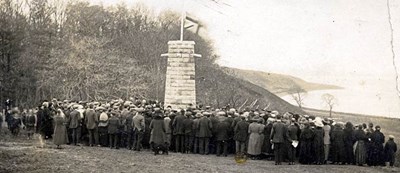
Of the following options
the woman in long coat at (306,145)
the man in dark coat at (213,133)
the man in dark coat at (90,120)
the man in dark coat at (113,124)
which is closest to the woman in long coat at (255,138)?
the woman in long coat at (306,145)

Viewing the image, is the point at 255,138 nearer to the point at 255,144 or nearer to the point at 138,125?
the point at 255,144

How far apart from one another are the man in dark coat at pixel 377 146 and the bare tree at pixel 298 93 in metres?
25.9

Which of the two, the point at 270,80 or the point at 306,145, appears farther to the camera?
the point at 270,80

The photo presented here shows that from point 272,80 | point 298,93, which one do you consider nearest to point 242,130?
point 298,93

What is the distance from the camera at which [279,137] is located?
1688 cm

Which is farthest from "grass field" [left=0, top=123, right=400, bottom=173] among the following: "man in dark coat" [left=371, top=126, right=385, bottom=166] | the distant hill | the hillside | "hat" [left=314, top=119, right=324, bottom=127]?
the hillside

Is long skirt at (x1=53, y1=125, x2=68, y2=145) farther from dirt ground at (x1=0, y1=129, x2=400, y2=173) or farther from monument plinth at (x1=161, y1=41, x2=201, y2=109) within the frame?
monument plinth at (x1=161, y1=41, x2=201, y2=109)

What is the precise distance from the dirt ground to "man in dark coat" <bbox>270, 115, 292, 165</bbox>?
0.33m

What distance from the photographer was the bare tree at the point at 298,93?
4479cm

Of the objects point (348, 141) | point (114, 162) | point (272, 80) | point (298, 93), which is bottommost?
point (114, 162)

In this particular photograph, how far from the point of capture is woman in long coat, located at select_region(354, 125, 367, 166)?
17938mm

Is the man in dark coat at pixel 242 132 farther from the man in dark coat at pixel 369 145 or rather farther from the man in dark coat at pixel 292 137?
the man in dark coat at pixel 369 145

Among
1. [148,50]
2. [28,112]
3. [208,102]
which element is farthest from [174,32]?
[28,112]

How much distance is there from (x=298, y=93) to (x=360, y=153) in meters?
27.0
